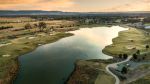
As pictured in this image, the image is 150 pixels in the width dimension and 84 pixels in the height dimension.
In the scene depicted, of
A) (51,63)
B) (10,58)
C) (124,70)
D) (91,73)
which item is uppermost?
(124,70)

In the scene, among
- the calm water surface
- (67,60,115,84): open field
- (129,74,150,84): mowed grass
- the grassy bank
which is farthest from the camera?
the grassy bank

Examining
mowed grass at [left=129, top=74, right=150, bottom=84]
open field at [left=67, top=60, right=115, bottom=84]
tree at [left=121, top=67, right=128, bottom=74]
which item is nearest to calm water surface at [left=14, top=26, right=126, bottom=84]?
open field at [left=67, top=60, right=115, bottom=84]

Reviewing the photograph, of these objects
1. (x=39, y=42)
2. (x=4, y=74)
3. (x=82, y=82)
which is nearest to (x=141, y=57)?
(x=82, y=82)

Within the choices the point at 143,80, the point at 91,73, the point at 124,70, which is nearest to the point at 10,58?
the point at 91,73

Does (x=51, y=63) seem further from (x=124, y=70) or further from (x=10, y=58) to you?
(x=124, y=70)

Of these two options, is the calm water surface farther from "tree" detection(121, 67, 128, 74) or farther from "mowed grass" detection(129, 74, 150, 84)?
"mowed grass" detection(129, 74, 150, 84)

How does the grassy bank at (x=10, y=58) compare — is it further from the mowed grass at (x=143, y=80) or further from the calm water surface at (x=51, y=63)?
the mowed grass at (x=143, y=80)

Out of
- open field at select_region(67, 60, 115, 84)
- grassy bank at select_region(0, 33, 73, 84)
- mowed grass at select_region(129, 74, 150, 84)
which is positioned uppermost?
mowed grass at select_region(129, 74, 150, 84)

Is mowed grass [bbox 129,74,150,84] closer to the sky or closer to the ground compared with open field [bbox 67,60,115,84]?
closer to the sky

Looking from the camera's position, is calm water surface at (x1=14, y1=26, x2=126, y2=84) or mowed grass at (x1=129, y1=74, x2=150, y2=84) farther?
calm water surface at (x1=14, y1=26, x2=126, y2=84)

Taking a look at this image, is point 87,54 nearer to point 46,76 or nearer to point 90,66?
point 90,66

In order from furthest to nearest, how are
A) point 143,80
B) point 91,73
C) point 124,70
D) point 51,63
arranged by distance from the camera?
point 51,63 → point 91,73 → point 124,70 → point 143,80
